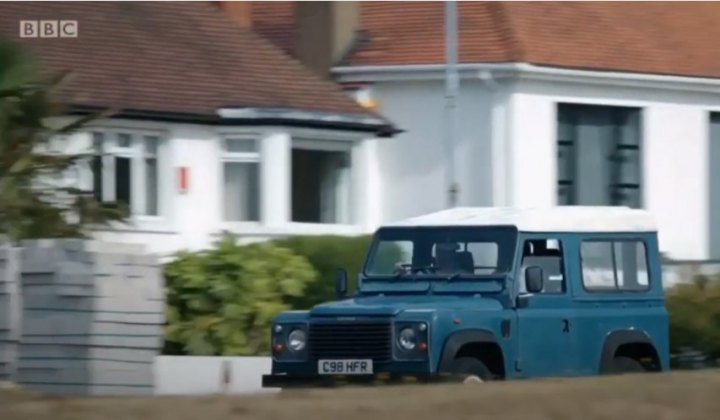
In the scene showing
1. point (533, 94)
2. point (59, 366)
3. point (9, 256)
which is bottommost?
point (59, 366)

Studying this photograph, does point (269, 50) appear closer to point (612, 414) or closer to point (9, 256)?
point (9, 256)

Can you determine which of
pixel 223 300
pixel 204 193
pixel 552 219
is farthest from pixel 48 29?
pixel 552 219

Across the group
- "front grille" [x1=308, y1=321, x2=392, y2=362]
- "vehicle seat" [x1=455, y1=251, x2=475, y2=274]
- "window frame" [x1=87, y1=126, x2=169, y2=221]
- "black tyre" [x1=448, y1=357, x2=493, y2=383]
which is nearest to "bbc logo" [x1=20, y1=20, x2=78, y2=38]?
"window frame" [x1=87, y1=126, x2=169, y2=221]

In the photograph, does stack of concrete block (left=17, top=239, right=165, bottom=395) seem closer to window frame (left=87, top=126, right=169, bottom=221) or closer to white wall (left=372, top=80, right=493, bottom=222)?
window frame (left=87, top=126, right=169, bottom=221)

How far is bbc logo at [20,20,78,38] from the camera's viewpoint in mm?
26062

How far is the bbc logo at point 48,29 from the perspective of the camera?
26062 millimetres

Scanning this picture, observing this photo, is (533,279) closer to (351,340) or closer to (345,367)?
(351,340)

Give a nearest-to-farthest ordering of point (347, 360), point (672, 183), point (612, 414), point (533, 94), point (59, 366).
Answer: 1. point (612, 414)
2. point (347, 360)
3. point (59, 366)
4. point (533, 94)
5. point (672, 183)

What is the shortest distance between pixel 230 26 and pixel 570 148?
5698mm

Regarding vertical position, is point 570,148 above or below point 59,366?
above

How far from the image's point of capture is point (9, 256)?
15.7 m

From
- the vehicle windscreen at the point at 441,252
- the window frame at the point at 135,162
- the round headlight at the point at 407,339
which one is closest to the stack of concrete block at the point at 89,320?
the vehicle windscreen at the point at 441,252

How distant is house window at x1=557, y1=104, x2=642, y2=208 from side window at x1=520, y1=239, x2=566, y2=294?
12916 millimetres

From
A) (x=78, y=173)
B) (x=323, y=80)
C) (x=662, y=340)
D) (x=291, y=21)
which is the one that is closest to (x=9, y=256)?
(x=662, y=340)
